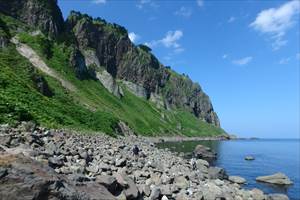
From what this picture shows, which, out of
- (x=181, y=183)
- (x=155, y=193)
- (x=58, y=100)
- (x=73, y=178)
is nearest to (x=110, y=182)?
(x=73, y=178)

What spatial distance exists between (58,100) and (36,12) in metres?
75.5

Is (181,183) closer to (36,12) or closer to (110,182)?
(110,182)

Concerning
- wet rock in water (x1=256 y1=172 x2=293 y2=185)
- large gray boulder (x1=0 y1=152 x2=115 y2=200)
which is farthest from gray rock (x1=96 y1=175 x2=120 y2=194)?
wet rock in water (x1=256 y1=172 x2=293 y2=185)

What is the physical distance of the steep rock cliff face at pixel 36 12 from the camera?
134750mm

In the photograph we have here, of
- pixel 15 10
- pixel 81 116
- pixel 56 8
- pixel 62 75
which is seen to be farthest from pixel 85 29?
pixel 81 116

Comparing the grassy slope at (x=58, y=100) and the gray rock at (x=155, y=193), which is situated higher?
the grassy slope at (x=58, y=100)

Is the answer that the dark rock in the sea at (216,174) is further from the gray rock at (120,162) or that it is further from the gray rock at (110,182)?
the gray rock at (110,182)

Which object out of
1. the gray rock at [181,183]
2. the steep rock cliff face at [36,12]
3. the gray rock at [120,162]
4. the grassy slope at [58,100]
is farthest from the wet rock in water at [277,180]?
the steep rock cliff face at [36,12]

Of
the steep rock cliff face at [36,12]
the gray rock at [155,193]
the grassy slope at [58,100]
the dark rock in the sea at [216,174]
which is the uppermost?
the steep rock cliff face at [36,12]

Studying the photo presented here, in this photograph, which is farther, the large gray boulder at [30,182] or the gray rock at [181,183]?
the gray rock at [181,183]

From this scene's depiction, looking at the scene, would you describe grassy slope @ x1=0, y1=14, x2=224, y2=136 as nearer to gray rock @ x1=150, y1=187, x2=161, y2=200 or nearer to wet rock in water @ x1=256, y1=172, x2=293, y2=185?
gray rock @ x1=150, y1=187, x2=161, y2=200

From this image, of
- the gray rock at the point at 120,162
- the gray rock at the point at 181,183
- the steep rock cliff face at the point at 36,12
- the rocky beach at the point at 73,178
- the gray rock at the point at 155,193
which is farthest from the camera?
the steep rock cliff face at the point at 36,12

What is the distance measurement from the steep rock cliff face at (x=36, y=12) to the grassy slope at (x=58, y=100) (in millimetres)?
14960

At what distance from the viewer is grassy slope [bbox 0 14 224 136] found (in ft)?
151
